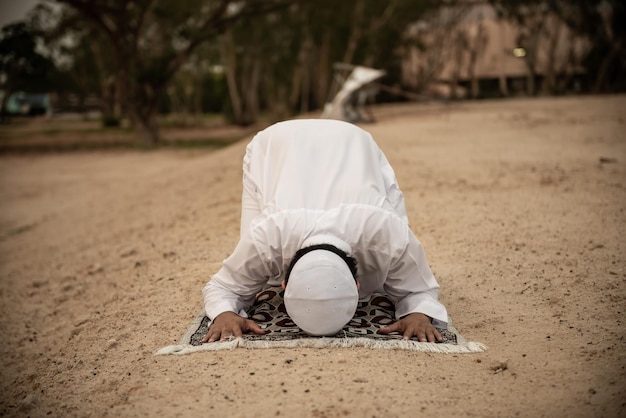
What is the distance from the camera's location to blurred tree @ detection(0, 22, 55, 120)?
17953 mm

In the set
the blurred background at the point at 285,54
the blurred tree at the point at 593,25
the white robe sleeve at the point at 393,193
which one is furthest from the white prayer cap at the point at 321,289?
the blurred tree at the point at 593,25

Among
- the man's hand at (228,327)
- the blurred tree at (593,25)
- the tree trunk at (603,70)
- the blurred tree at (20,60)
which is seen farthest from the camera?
the tree trunk at (603,70)

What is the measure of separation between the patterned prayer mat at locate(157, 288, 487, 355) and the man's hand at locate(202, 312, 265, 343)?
0.04m

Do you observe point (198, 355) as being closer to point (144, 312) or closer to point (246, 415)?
point (246, 415)

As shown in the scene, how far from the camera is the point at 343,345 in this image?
2986 millimetres

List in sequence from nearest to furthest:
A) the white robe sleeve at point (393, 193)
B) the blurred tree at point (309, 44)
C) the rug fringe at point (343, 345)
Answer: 1. the rug fringe at point (343, 345)
2. the white robe sleeve at point (393, 193)
3. the blurred tree at point (309, 44)

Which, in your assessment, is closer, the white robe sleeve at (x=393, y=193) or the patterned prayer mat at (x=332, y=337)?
the patterned prayer mat at (x=332, y=337)

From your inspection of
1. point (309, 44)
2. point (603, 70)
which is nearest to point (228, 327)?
point (309, 44)

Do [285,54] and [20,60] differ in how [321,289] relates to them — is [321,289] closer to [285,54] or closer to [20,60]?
[20,60]

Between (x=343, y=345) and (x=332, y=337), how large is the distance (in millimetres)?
103

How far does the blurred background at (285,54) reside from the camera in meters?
16.4

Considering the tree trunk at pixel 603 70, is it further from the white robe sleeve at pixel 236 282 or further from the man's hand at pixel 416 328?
the white robe sleeve at pixel 236 282

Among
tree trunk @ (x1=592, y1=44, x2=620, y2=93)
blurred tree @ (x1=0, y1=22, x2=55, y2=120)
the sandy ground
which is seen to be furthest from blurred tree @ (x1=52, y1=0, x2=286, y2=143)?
tree trunk @ (x1=592, y1=44, x2=620, y2=93)

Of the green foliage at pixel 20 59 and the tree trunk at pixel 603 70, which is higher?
the green foliage at pixel 20 59
